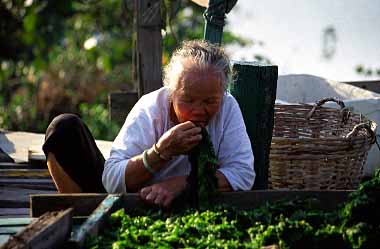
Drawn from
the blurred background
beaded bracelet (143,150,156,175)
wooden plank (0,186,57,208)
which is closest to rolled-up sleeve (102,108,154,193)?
beaded bracelet (143,150,156,175)

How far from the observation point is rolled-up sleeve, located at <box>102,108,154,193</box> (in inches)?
150

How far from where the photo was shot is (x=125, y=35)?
35.7 feet

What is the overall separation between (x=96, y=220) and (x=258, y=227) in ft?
2.01

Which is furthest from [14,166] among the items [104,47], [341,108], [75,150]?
[104,47]

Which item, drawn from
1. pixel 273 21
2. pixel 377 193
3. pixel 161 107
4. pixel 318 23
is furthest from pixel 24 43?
pixel 377 193

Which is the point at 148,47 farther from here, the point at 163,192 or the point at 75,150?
the point at 163,192

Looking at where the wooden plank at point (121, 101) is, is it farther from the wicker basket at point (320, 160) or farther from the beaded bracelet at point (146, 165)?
the beaded bracelet at point (146, 165)

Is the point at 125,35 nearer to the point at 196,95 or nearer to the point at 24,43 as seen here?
the point at 24,43

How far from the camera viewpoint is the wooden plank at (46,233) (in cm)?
263

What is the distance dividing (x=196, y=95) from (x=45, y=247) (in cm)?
118

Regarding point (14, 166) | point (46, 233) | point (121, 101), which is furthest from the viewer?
point (121, 101)

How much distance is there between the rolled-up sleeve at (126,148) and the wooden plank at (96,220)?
0.36 m

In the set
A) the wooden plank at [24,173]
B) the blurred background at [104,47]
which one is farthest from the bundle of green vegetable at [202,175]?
the blurred background at [104,47]

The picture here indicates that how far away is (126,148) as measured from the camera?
12.6 ft
